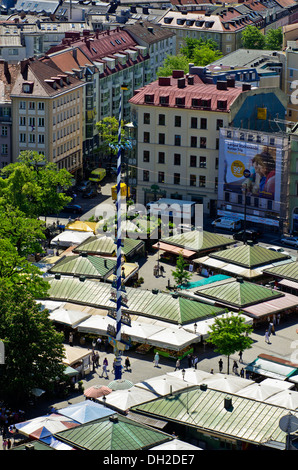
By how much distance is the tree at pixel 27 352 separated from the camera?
88.0m

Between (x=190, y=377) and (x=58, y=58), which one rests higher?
(x=58, y=58)

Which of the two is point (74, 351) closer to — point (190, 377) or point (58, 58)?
point (190, 377)

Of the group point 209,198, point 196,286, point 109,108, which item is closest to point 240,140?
point 209,198

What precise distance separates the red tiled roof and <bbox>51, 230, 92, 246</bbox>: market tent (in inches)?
956

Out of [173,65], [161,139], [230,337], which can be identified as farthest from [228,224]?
[173,65]

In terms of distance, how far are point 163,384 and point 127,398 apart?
3522 millimetres

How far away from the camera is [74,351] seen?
3789 inches

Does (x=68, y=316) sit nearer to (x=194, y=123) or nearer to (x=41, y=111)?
(x=194, y=123)

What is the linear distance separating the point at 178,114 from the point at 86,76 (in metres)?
24.5

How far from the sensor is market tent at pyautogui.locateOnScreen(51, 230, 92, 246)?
419 feet

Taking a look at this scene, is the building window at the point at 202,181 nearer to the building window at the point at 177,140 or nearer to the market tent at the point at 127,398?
the building window at the point at 177,140

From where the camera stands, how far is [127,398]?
8531cm

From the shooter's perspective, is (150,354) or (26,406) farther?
(150,354)

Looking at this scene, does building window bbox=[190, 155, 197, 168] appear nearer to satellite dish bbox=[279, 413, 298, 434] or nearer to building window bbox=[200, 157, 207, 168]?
building window bbox=[200, 157, 207, 168]
